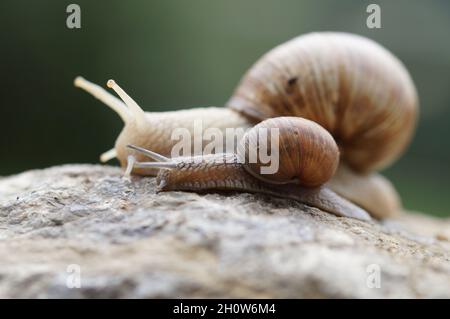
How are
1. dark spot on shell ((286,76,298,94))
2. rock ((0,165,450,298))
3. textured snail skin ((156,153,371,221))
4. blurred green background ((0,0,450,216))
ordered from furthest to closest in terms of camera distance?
blurred green background ((0,0,450,216)), dark spot on shell ((286,76,298,94)), textured snail skin ((156,153,371,221)), rock ((0,165,450,298))

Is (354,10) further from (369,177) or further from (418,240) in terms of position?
(418,240)

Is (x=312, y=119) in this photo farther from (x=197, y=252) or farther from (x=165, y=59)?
(x=165, y=59)

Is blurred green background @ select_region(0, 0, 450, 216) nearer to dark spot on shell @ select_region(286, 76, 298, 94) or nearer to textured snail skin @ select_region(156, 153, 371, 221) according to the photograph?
dark spot on shell @ select_region(286, 76, 298, 94)

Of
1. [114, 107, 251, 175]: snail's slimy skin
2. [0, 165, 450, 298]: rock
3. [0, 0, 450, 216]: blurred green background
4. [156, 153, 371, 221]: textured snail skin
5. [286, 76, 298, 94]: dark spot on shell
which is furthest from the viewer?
[0, 0, 450, 216]: blurred green background

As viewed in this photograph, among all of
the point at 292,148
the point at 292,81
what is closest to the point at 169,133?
the point at 292,148

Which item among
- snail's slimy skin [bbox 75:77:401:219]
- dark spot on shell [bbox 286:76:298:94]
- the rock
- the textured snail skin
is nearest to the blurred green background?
snail's slimy skin [bbox 75:77:401:219]

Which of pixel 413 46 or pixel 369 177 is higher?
pixel 413 46

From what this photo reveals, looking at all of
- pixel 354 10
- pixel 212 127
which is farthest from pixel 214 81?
pixel 212 127
